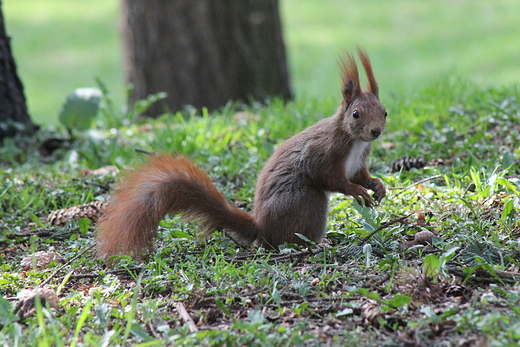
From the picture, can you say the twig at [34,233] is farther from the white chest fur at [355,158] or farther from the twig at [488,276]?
the twig at [488,276]

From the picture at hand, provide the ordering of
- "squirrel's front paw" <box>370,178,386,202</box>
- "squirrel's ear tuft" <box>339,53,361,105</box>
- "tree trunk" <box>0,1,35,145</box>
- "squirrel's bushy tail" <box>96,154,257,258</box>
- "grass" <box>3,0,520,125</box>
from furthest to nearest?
1. "grass" <box>3,0,520,125</box>
2. "tree trunk" <box>0,1,35,145</box>
3. "squirrel's front paw" <box>370,178,386,202</box>
4. "squirrel's ear tuft" <box>339,53,361,105</box>
5. "squirrel's bushy tail" <box>96,154,257,258</box>

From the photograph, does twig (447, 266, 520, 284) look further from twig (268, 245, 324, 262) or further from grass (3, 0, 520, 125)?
grass (3, 0, 520, 125)

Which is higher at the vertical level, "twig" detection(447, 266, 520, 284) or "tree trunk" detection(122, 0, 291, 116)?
"tree trunk" detection(122, 0, 291, 116)

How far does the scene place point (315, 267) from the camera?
2.43 meters

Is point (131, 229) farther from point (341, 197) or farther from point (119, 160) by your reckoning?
point (119, 160)

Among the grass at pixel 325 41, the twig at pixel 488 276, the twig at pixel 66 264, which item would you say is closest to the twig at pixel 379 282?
the twig at pixel 488 276

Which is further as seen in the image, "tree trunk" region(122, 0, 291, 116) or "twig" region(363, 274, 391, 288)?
"tree trunk" region(122, 0, 291, 116)

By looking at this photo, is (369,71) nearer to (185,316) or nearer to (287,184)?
(287,184)

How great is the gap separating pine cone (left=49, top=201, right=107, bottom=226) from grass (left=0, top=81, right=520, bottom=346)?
50 mm

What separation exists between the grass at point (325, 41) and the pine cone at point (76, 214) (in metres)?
6.11

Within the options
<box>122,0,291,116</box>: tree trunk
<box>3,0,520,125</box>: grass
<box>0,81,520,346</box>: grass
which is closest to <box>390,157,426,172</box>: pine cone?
<box>0,81,520,346</box>: grass

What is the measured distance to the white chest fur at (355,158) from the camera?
9.31 ft

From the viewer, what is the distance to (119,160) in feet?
13.0

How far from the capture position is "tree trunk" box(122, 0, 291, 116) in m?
5.70
